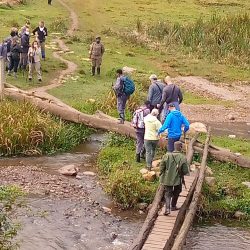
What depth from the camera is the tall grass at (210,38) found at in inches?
1379

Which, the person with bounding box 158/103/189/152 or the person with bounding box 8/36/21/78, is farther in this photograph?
the person with bounding box 8/36/21/78

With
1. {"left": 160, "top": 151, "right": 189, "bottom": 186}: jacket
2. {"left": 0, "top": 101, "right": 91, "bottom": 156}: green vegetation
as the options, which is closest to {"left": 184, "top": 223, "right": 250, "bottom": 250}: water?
{"left": 160, "top": 151, "right": 189, "bottom": 186}: jacket

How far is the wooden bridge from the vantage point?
508 inches

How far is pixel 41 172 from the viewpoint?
18906mm

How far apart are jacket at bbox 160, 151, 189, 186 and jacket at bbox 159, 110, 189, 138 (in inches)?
96.7

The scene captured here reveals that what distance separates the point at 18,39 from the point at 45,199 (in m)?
11.8

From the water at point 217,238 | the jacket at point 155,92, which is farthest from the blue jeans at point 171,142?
the jacket at point 155,92

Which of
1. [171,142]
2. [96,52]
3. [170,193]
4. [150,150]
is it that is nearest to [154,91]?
[150,150]

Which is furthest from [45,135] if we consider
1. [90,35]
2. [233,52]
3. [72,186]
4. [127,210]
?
[90,35]

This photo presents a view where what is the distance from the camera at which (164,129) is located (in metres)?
16.6

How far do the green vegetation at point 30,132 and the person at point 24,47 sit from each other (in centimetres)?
646

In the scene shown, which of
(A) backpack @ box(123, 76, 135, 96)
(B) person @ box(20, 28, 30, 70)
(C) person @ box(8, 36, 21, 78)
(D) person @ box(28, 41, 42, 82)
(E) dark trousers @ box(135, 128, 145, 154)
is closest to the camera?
(E) dark trousers @ box(135, 128, 145, 154)

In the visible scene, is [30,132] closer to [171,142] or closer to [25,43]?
[171,142]

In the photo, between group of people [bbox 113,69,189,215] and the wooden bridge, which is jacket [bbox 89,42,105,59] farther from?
the wooden bridge
